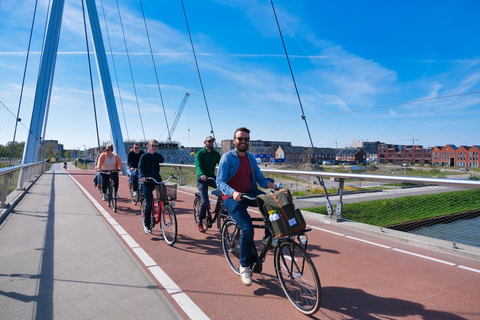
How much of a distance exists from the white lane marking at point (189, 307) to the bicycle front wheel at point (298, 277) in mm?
936

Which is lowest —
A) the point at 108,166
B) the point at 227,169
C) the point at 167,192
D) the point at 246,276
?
the point at 246,276

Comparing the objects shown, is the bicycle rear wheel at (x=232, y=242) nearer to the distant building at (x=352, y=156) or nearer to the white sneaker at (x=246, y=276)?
the white sneaker at (x=246, y=276)

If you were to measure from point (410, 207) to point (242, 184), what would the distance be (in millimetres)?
22501

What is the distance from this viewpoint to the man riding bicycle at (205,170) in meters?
6.64

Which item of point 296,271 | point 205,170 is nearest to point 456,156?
point 205,170

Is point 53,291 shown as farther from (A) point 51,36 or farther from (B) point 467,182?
(A) point 51,36

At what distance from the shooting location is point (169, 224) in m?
5.96

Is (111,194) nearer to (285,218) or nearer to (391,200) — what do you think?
(285,218)

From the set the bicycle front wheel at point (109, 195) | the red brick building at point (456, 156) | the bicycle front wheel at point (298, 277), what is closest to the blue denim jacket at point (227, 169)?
the bicycle front wheel at point (298, 277)

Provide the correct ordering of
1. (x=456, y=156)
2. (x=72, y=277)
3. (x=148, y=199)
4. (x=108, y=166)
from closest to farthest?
(x=72, y=277) < (x=148, y=199) < (x=108, y=166) < (x=456, y=156)

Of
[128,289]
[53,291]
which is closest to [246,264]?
[128,289]

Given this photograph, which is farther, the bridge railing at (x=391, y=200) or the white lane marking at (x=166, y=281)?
the bridge railing at (x=391, y=200)

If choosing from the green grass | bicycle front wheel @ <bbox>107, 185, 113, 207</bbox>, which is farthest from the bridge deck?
the green grass

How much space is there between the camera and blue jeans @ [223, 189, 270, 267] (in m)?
3.86
